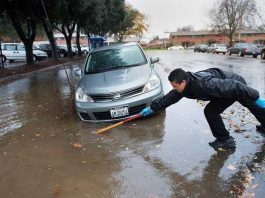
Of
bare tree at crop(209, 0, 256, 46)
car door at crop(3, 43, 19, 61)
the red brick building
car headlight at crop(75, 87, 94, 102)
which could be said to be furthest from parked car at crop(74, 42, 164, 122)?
the red brick building

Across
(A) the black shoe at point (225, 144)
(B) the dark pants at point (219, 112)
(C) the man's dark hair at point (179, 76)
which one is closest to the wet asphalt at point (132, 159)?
(A) the black shoe at point (225, 144)

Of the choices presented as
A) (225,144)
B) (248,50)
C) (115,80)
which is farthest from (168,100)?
(248,50)

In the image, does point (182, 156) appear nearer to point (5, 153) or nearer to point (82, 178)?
point (82, 178)

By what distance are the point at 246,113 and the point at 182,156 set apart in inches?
121

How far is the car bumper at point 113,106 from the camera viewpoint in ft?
21.9

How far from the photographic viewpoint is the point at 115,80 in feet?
23.4

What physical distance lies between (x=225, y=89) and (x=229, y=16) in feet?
204

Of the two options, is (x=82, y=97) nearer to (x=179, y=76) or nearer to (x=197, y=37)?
(x=179, y=76)

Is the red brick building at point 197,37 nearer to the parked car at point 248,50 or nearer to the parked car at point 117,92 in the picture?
the parked car at point 248,50

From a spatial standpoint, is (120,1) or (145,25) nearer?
(120,1)

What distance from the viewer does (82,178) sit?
176 inches

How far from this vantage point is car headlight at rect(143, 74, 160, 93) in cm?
692

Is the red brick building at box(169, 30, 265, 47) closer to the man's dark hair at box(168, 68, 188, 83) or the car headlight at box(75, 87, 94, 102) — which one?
the car headlight at box(75, 87, 94, 102)

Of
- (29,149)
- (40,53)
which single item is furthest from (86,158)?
(40,53)
